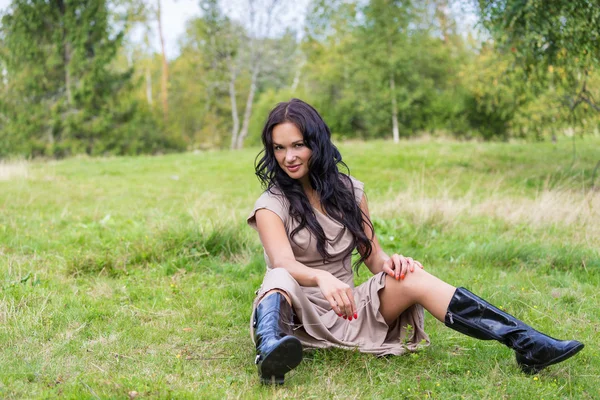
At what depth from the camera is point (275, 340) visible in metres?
2.56

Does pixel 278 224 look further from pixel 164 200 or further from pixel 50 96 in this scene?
pixel 50 96

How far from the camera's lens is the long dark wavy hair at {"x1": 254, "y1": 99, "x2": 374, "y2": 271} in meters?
3.16

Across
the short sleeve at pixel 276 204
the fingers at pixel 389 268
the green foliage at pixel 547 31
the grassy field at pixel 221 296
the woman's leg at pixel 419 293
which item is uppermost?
the green foliage at pixel 547 31

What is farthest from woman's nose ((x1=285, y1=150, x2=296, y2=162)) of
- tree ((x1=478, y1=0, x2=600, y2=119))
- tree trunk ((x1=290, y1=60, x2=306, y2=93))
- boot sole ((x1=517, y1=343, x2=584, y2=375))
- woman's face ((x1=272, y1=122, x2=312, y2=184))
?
tree trunk ((x1=290, y1=60, x2=306, y2=93))

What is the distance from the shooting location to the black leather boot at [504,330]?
2.76m

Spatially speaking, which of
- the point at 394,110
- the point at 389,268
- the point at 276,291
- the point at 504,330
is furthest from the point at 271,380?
the point at 394,110

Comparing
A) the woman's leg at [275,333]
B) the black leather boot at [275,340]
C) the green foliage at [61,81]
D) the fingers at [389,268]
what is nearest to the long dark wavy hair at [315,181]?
the fingers at [389,268]

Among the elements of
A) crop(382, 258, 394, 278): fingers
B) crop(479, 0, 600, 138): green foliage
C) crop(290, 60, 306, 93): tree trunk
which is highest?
crop(290, 60, 306, 93): tree trunk

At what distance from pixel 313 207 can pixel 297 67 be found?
32807mm

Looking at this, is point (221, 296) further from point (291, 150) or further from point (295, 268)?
point (291, 150)

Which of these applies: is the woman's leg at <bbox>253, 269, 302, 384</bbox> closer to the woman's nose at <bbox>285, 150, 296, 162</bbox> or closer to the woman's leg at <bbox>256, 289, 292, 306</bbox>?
the woman's leg at <bbox>256, 289, 292, 306</bbox>

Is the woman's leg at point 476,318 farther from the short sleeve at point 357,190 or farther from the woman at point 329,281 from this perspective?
the short sleeve at point 357,190

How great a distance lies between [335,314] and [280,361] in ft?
2.20

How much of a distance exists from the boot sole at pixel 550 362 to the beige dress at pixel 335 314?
53 centimetres
